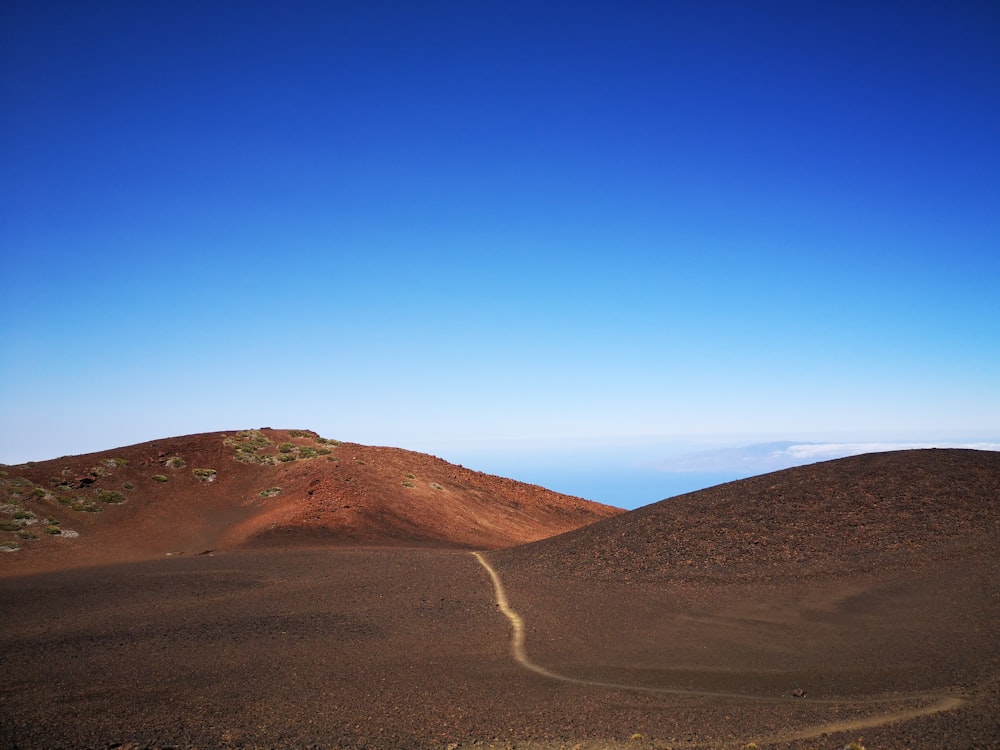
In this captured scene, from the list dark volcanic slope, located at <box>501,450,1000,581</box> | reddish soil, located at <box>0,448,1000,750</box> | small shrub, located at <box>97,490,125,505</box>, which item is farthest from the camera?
small shrub, located at <box>97,490,125,505</box>

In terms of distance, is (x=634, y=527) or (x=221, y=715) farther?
(x=634, y=527)

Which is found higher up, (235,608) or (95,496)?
(95,496)

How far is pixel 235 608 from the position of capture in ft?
56.4

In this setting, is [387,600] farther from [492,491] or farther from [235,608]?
[492,491]

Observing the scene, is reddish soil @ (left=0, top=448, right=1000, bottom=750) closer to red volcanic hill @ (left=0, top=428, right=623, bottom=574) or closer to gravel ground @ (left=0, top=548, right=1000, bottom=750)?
gravel ground @ (left=0, top=548, right=1000, bottom=750)

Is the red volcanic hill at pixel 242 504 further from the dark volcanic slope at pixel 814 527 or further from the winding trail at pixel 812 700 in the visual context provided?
the winding trail at pixel 812 700

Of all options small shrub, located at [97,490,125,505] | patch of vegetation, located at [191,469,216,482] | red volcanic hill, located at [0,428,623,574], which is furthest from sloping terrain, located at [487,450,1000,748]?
small shrub, located at [97,490,125,505]

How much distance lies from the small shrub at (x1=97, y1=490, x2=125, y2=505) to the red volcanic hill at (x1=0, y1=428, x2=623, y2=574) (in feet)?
0.16

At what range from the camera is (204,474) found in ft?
121

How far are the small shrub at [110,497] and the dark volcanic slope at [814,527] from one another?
2069 cm

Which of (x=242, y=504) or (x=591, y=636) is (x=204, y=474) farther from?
(x=591, y=636)

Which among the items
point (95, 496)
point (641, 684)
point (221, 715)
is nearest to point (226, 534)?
point (95, 496)

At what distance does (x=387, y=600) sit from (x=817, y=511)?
1312cm

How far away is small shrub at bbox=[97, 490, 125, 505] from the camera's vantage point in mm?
32625
